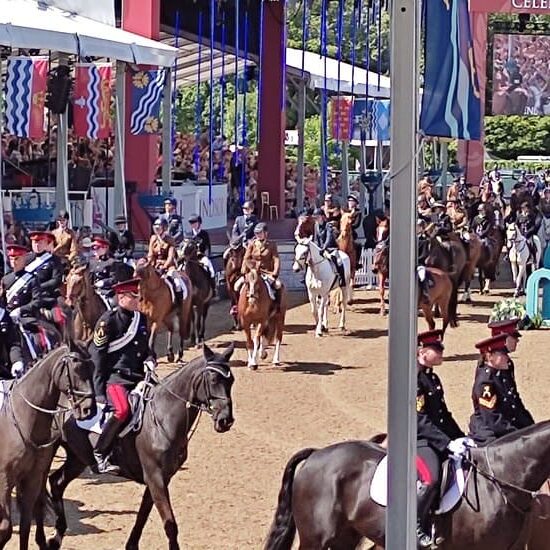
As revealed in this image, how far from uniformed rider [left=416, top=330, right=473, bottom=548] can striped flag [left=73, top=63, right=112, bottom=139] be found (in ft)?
52.1

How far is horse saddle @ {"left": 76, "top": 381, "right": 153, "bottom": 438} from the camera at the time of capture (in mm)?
10828

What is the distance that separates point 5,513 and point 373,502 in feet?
9.32

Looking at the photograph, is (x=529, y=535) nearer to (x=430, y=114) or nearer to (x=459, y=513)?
(x=459, y=513)

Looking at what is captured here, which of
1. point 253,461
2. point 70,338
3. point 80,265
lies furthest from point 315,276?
point 70,338

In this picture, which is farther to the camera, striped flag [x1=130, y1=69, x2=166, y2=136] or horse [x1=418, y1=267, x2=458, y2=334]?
striped flag [x1=130, y1=69, x2=166, y2=136]

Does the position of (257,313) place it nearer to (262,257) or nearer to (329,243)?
(262,257)

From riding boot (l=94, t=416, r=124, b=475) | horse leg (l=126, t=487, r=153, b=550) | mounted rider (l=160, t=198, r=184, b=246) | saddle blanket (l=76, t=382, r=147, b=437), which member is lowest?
horse leg (l=126, t=487, r=153, b=550)

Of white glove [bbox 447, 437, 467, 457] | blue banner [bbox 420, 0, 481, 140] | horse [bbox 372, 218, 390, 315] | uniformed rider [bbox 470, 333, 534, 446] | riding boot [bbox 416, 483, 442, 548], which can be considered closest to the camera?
blue banner [bbox 420, 0, 481, 140]

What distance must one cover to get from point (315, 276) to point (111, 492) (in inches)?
428

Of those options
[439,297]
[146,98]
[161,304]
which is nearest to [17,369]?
[161,304]

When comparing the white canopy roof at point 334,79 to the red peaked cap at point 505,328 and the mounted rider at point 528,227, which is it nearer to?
the mounted rider at point 528,227

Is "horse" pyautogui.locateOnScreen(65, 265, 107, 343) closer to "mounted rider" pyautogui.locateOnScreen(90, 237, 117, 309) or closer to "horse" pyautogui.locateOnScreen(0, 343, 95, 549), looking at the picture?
"mounted rider" pyautogui.locateOnScreen(90, 237, 117, 309)

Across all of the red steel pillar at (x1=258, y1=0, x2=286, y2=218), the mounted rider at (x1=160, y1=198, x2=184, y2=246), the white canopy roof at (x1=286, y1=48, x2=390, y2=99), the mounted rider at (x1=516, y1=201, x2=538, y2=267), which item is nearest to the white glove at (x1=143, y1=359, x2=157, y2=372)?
the mounted rider at (x1=160, y1=198, x2=184, y2=246)

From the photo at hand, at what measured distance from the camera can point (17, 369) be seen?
38.1ft
